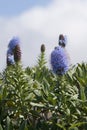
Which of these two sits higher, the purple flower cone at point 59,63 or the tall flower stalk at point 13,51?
the tall flower stalk at point 13,51

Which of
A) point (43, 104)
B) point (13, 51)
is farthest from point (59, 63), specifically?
point (13, 51)

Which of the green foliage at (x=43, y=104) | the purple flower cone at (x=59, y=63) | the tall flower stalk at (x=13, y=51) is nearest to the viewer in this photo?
the green foliage at (x=43, y=104)

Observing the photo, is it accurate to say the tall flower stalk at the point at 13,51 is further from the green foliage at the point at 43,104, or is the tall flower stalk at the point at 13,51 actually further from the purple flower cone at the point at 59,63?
the purple flower cone at the point at 59,63

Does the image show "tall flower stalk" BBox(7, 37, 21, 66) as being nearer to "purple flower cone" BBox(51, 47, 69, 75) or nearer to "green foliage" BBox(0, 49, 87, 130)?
"green foliage" BBox(0, 49, 87, 130)

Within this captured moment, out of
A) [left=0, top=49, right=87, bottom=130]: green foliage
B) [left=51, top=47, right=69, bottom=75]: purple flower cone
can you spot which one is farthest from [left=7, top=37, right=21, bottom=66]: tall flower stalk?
[left=51, top=47, right=69, bottom=75]: purple flower cone

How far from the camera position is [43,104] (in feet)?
11.8

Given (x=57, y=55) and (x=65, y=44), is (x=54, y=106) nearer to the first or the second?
(x=57, y=55)

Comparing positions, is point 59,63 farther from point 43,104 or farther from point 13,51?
point 13,51

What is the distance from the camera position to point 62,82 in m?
3.65

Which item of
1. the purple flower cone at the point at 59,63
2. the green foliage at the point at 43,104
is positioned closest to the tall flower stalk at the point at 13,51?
the green foliage at the point at 43,104

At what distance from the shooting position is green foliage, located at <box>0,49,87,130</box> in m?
3.50

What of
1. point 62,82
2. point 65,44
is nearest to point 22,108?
point 62,82

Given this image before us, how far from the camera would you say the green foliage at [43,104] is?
3.50 meters

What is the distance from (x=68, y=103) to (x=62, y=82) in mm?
199
